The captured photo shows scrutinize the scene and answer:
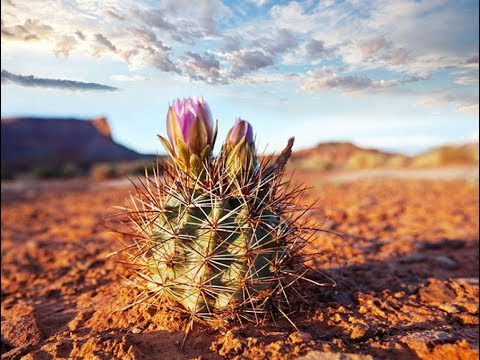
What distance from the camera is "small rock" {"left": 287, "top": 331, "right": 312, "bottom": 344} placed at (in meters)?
2.01

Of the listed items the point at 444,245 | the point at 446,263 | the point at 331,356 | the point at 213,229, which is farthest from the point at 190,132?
the point at 444,245

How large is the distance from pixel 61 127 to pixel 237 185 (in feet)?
191

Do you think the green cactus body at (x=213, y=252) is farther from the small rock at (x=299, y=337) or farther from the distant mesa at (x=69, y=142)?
the distant mesa at (x=69, y=142)

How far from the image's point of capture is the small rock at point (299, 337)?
201 cm

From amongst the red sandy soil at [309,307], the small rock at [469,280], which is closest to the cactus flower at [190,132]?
the red sandy soil at [309,307]

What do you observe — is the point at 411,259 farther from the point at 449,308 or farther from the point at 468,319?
the point at 468,319

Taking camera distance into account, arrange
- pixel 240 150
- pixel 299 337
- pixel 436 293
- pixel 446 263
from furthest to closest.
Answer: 1. pixel 446 263
2. pixel 436 293
3. pixel 240 150
4. pixel 299 337

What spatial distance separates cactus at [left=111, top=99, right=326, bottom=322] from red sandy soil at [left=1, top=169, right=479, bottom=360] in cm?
16

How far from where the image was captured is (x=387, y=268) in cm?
359

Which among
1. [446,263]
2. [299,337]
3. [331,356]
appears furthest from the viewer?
[446,263]

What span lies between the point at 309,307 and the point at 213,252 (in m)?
0.74

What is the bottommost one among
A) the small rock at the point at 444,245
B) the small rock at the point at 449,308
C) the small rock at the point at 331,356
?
the small rock at the point at 444,245

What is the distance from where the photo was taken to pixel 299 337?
2.04 meters

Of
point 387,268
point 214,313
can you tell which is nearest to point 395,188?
point 387,268
